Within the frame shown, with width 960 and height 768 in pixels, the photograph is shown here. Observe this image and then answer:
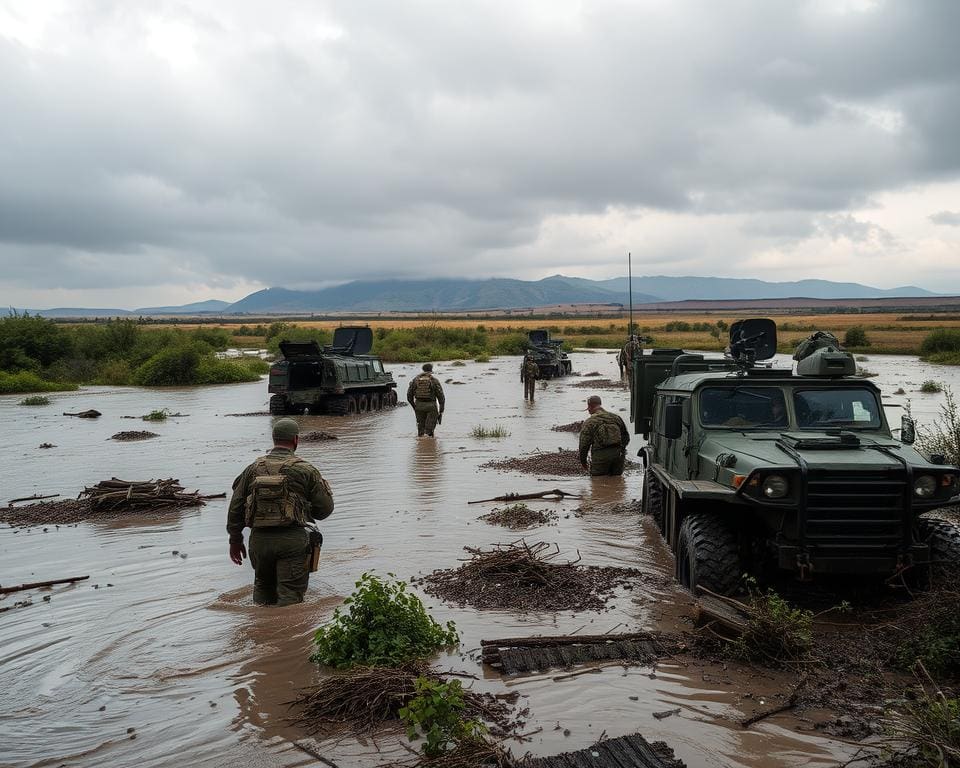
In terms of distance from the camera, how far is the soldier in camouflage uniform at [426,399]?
17609 millimetres

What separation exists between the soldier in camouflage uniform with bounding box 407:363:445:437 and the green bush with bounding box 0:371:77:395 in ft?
70.2

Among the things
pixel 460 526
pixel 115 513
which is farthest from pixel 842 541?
pixel 115 513

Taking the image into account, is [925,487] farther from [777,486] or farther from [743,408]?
[743,408]

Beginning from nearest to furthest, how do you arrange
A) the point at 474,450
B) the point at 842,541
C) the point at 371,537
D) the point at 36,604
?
the point at 842,541, the point at 36,604, the point at 371,537, the point at 474,450

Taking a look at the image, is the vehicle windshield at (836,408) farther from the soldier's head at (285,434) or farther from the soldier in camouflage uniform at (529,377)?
the soldier in camouflage uniform at (529,377)

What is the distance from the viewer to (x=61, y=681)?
19.3ft

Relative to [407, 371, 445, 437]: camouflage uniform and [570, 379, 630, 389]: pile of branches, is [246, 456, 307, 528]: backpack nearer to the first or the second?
[407, 371, 445, 437]: camouflage uniform

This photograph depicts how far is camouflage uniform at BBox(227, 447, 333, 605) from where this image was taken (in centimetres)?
659

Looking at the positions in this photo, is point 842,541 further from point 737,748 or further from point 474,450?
point 474,450

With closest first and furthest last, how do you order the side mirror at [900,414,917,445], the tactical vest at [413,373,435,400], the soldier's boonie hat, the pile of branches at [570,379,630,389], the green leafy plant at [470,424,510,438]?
the soldier's boonie hat
the side mirror at [900,414,917,445]
the tactical vest at [413,373,435,400]
the green leafy plant at [470,424,510,438]
the pile of branches at [570,379,630,389]

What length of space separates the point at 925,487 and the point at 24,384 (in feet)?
111

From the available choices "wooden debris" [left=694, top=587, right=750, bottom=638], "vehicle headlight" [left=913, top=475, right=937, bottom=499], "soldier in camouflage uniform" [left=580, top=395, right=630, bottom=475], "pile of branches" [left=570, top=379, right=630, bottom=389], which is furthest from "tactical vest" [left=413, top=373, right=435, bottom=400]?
→ "pile of branches" [left=570, top=379, right=630, bottom=389]

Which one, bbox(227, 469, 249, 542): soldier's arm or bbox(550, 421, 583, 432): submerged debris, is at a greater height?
bbox(227, 469, 249, 542): soldier's arm

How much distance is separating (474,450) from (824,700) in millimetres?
12023
